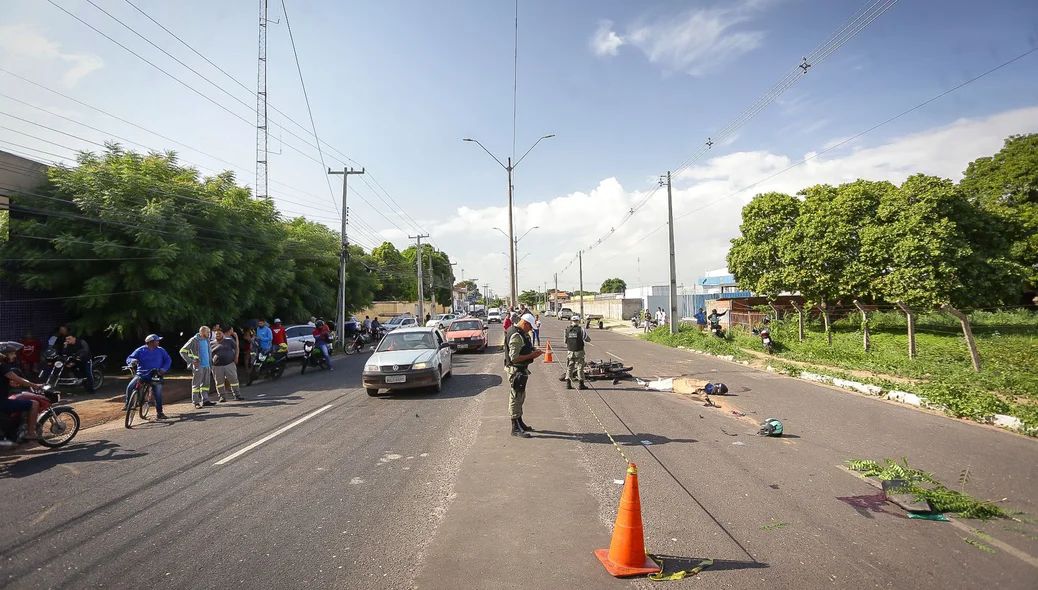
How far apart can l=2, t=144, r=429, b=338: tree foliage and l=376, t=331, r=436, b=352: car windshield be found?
22.1ft

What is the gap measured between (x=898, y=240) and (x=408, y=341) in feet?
45.4

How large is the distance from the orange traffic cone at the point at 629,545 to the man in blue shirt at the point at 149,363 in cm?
906

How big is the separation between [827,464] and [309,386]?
1176 centimetres

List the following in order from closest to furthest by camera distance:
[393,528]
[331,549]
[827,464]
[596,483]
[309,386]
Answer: [331,549], [393,528], [596,483], [827,464], [309,386]

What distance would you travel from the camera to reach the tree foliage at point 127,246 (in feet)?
44.7

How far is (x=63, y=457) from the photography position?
22.3 feet

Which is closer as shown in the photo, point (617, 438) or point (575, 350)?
point (617, 438)

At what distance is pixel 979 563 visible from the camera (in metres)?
3.57

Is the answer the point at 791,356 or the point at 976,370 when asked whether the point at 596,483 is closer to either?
the point at 976,370


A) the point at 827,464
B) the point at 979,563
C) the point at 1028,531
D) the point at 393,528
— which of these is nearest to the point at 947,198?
the point at 827,464

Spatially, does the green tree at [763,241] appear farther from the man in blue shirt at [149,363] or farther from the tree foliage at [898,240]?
the man in blue shirt at [149,363]

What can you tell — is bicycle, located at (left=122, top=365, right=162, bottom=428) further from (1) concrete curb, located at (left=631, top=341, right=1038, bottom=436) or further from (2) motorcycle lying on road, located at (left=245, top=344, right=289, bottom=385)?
(1) concrete curb, located at (left=631, top=341, right=1038, bottom=436)

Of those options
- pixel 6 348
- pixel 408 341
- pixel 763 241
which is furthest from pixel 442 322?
pixel 6 348

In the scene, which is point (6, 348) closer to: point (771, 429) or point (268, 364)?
point (268, 364)
